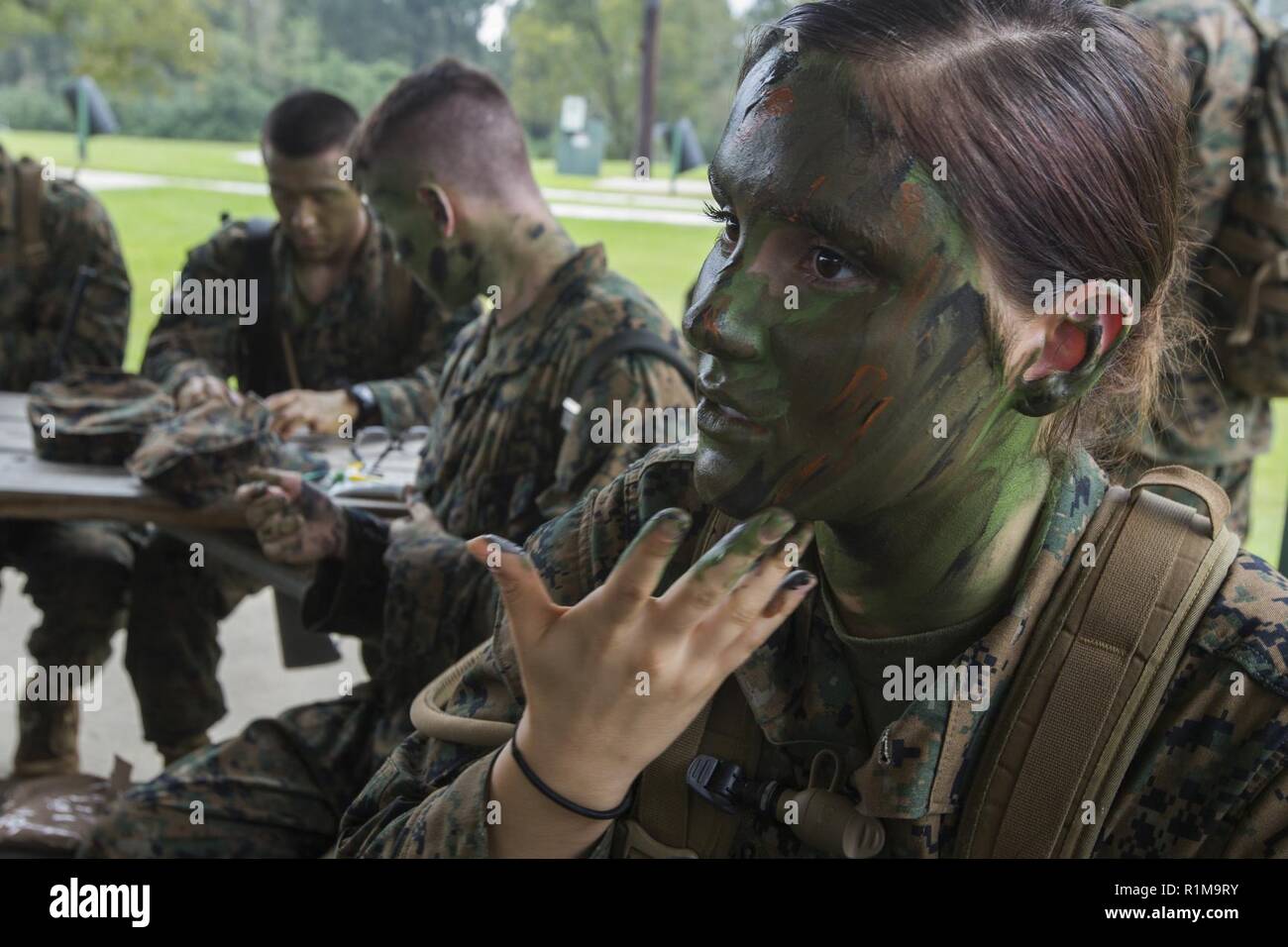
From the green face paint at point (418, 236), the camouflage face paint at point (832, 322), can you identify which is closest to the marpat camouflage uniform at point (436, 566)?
the green face paint at point (418, 236)

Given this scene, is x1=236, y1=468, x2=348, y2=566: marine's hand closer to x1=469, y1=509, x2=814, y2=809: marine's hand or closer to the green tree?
x1=469, y1=509, x2=814, y2=809: marine's hand

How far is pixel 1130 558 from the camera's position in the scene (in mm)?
1157

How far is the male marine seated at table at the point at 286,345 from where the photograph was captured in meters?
3.44

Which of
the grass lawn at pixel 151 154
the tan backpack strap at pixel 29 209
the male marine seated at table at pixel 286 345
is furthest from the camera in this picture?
the grass lawn at pixel 151 154

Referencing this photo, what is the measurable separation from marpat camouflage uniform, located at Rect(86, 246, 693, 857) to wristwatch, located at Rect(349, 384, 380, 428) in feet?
2.71

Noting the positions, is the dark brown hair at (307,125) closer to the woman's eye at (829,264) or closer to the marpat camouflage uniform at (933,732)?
the marpat camouflage uniform at (933,732)

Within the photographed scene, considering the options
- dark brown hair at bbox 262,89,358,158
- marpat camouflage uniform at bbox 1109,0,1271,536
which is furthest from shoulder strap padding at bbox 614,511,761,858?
dark brown hair at bbox 262,89,358,158

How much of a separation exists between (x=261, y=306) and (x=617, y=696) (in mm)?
3163

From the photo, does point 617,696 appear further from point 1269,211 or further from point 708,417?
point 1269,211

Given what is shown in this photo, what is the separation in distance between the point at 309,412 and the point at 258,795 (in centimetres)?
148

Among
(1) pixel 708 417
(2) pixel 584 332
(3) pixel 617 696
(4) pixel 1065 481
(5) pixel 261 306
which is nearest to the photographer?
(3) pixel 617 696

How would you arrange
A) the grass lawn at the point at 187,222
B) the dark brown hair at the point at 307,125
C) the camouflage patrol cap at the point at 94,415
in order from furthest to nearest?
the grass lawn at the point at 187,222
the dark brown hair at the point at 307,125
the camouflage patrol cap at the point at 94,415

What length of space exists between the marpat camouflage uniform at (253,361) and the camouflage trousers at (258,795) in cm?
130
